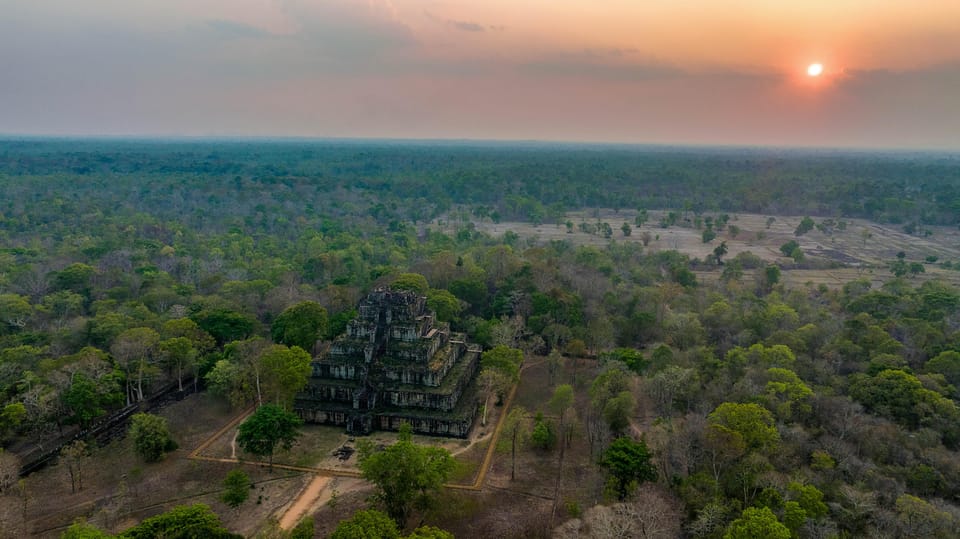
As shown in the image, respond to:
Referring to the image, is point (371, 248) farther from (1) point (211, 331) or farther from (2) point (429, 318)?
(2) point (429, 318)

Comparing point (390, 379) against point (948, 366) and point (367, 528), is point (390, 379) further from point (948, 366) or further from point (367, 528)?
point (948, 366)

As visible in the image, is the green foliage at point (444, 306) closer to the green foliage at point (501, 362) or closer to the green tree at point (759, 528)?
the green foliage at point (501, 362)

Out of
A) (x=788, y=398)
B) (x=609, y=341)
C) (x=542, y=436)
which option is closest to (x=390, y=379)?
(x=542, y=436)

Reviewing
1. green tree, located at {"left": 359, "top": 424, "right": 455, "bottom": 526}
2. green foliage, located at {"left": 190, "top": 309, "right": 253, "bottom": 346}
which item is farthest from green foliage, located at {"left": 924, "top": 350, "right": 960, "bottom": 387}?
green foliage, located at {"left": 190, "top": 309, "right": 253, "bottom": 346}

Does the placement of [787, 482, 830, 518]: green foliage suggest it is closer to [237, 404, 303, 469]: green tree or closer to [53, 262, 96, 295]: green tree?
[237, 404, 303, 469]: green tree

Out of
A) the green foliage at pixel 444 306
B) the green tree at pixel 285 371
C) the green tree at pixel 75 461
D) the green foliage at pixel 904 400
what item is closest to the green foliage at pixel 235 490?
the green tree at pixel 285 371

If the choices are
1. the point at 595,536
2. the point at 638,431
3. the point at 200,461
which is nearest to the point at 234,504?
the point at 200,461
